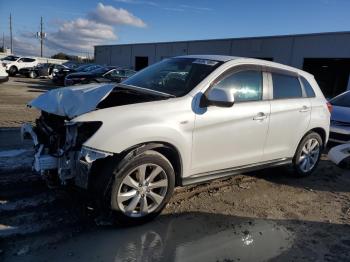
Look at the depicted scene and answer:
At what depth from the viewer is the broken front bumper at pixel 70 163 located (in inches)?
144

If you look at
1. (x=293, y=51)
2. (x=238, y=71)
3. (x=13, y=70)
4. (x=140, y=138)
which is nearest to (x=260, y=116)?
(x=238, y=71)

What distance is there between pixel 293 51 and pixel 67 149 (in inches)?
1123

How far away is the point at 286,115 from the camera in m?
5.49

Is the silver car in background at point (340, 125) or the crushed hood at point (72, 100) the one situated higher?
the crushed hood at point (72, 100)

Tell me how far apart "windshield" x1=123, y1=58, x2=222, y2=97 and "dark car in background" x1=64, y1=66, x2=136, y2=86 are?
10683mm

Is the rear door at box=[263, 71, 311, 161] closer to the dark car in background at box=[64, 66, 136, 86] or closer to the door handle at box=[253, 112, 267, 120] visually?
the door handle at box=[253, 112, 267, 120]

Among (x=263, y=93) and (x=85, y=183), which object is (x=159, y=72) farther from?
(x=85, y=183)

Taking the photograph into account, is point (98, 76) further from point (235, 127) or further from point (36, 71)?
point (36, 71)

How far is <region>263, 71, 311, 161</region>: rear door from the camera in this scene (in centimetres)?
533

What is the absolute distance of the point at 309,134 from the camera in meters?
6.14

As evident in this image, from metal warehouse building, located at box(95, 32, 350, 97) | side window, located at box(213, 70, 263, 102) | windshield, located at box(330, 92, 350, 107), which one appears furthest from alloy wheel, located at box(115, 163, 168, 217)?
metal warehouse building, located at box(95, 32, 350, 97)

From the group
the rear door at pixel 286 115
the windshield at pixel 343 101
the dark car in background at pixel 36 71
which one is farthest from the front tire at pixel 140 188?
the dark car in background at pixel 36 71

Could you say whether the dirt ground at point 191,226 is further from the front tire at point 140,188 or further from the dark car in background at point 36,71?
the dark car in background at point 36,71

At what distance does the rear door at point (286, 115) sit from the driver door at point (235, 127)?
0.18 metres
